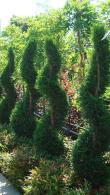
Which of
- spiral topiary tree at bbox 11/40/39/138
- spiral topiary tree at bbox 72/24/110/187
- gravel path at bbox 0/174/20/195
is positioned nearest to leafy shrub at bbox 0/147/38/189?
gravel path at bbox 0/174/20/195

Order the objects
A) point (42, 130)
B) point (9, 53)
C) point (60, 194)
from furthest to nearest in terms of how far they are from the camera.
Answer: point (9, 53), point (42, 130), point (60, 194)

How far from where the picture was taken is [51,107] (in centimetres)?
821

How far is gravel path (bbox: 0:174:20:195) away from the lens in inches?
271

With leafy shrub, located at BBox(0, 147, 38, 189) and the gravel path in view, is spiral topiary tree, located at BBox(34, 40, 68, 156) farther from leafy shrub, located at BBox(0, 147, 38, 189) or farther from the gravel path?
the gravel path

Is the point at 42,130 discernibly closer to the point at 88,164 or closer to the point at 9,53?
the point at 88,164

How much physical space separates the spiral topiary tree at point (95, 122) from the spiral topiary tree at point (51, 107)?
1.45 metres

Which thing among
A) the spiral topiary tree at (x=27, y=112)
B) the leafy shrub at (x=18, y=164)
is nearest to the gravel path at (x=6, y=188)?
the leafy shrub at (x=18, y=164)

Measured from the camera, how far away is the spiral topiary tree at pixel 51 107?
26.2ft

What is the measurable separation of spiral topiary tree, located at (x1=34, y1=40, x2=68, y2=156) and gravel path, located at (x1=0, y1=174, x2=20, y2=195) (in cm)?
97

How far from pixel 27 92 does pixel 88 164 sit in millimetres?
3623

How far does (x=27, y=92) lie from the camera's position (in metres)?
9.73

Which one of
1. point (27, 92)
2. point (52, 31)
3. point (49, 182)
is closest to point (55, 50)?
point (52, 31)

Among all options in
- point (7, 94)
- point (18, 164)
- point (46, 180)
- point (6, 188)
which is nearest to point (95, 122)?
point (46, 180)

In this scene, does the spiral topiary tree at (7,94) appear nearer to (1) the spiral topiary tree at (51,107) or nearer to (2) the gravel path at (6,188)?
(1) the spiral topiary tree at (51,107)
